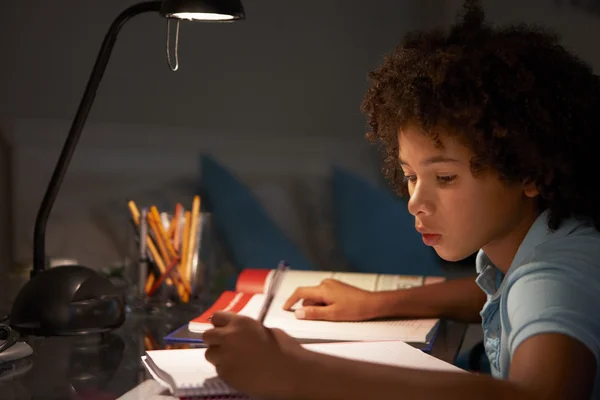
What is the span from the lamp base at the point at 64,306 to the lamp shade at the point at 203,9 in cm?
44

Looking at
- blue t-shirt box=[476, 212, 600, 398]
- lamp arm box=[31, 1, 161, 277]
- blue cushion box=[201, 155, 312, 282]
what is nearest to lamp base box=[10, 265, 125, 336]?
lamp arm box=[31, 1, 161, 277]

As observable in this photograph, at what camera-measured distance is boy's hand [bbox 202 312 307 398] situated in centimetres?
89

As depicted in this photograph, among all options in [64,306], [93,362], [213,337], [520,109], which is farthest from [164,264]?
[520,109]

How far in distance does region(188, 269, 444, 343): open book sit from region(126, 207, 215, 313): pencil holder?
0.09 meters

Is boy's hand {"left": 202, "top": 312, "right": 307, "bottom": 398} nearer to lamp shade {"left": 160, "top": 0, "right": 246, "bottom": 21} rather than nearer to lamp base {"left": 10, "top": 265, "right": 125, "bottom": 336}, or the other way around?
lamp base {"left": 10, "top": 265, "right": 125, "bottom": 336}

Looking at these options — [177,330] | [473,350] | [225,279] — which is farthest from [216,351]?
[225,279]

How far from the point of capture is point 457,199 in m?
1.05

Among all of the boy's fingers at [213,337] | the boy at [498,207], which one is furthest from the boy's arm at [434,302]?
the boy's fingers at [213,337]

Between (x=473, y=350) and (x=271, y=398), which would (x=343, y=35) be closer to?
(x=473, y=350)

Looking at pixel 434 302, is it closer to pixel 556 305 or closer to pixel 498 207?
pixel 498 207

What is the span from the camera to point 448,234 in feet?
3.52

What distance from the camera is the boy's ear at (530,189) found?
1.05 metres

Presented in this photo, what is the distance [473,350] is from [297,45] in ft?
2.57

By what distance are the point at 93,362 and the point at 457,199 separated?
0.57 m
